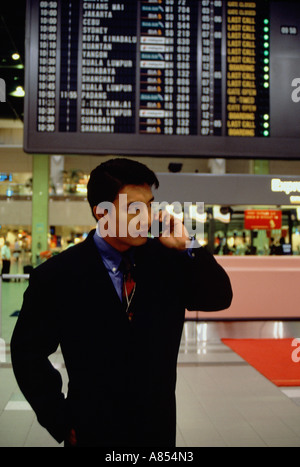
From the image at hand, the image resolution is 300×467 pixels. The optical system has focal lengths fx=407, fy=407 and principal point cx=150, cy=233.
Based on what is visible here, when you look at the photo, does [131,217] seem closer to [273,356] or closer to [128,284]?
[128,284]

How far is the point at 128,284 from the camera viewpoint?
4.24ft

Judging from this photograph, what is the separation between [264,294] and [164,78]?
192 inches

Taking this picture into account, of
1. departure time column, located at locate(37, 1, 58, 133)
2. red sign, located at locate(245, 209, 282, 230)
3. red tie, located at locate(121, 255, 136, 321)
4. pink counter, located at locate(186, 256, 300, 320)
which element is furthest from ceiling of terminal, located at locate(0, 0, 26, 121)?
red sign, located at locate(245, 209, 282, 230)

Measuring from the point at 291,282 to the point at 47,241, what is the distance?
574 inches

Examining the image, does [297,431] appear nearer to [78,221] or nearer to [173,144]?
[173,144]

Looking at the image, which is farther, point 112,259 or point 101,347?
point 112,259

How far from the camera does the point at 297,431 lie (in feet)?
9.95

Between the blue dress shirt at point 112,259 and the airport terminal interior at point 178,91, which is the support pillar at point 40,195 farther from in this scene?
the blue dress shirt at point 112,259

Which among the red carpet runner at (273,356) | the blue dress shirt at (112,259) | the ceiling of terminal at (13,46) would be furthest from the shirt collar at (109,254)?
the ceiling of terminal at (13,46)

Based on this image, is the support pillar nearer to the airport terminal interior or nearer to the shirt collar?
the airport terminal interior

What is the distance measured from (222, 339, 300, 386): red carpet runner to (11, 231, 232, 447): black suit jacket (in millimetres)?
3217

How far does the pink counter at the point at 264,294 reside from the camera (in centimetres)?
758

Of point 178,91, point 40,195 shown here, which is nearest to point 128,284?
point 178,91
